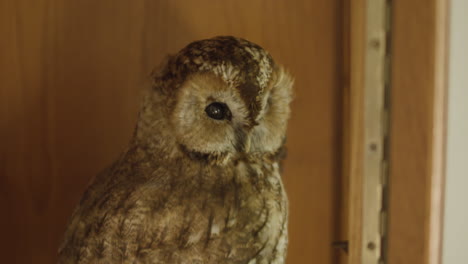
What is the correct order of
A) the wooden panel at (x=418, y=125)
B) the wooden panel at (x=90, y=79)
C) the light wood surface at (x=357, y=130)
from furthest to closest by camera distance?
1. the wooden panel at (x=90, y=79)
2. the light wood surface at (x=357, y=130)
3. the wooden panel at (x=418, y=125)

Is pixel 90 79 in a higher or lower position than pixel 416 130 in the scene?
higher

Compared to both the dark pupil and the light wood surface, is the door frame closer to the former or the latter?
the light wood surface

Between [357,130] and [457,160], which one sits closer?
[457,160]

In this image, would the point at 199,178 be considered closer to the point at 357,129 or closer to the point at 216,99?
the point at 216,99

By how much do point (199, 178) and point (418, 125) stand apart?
40 cm

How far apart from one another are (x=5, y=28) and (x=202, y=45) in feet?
1.89

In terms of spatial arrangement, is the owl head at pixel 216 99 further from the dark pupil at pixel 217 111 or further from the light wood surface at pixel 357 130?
the light wood surface at pixel 357 130

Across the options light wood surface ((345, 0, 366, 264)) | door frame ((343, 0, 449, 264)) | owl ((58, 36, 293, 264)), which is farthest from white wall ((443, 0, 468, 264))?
owl ((58, 36, 293, 264))

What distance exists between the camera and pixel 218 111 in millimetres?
769

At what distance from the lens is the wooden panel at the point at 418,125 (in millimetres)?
682

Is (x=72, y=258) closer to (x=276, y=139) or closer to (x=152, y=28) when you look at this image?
(x=276, y=139)

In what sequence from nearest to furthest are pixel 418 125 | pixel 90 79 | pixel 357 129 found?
pixel 418 125 → pixel 357 129 → pixel 90 79

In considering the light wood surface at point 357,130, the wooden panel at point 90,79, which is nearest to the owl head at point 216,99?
the light wood surface at point 357,130

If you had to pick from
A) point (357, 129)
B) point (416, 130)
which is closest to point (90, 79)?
point (357, 129)
